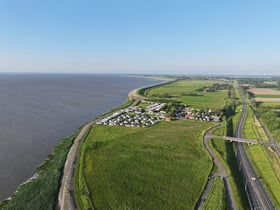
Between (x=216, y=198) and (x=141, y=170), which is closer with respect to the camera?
(x=216, y=198)

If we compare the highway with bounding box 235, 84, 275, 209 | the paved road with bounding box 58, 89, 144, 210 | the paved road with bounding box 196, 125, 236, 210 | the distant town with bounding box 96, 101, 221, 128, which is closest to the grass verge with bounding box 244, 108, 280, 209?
the highway with bounding box 235, 84, 275, 209

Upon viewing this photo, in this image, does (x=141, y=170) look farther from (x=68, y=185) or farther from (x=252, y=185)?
(x=252, y=185)

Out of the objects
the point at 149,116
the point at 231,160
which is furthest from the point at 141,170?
the point at 149,116

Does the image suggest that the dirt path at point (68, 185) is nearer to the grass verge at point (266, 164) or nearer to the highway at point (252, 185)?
the highway at point (252, 185)

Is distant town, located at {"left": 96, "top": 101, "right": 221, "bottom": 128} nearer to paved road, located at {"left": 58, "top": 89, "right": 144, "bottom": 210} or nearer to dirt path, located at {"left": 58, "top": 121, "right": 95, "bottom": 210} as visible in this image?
paved road, located at {"left": 58, "top": 89, "right": 144, "bottom": 210}

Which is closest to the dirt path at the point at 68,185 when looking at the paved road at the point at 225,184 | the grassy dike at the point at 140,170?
the grassy dike at the point at 140,170
